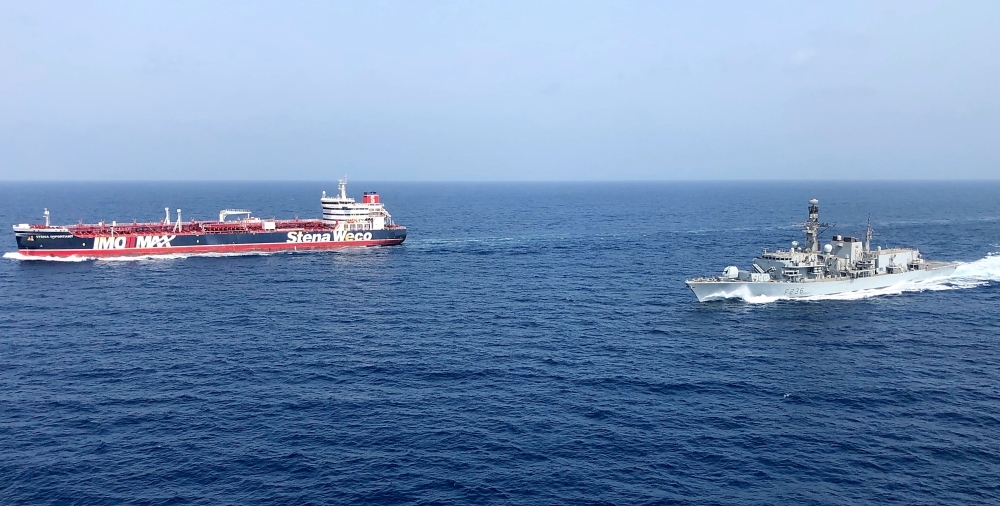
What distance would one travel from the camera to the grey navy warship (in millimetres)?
101688

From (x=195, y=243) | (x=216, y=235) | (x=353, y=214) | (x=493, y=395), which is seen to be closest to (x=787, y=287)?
(x=493, y=395)

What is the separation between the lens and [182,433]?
2117 inches

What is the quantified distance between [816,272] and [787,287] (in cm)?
668

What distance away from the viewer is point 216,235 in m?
155

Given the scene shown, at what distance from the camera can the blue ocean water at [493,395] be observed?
46781 millimetres

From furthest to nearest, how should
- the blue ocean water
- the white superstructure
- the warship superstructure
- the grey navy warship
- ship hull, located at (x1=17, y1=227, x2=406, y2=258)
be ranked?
the white superstructure, the warship superstructure, ship hull, located at (x1=17, y1=227, x2=406, y2=258), the grey navy warship, the blue ocean water

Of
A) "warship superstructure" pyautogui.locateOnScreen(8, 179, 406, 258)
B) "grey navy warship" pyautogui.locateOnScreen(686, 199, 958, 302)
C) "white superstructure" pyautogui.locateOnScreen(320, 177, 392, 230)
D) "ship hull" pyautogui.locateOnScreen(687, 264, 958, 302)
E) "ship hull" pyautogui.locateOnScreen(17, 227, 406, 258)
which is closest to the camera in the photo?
"ship hull" pyautogui.locateOnScreen(687, 264, 958, 302)

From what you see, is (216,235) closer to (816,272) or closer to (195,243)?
(195,243)

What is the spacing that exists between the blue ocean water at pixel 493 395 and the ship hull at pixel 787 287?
2487mm

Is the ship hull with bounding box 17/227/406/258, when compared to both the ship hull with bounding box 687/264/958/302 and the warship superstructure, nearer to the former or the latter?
the warship superstructure

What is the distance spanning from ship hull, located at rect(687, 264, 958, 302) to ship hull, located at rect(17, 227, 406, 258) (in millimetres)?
89564

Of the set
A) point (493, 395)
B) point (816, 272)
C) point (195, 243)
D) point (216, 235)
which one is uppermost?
point (216, 235)

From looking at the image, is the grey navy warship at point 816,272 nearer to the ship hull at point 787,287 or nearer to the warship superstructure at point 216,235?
the ship hull at point 787,287

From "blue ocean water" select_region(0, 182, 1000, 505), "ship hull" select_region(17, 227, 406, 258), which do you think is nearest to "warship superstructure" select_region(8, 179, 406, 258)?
"ship hull" select_region(17, 227, 406, 258)
